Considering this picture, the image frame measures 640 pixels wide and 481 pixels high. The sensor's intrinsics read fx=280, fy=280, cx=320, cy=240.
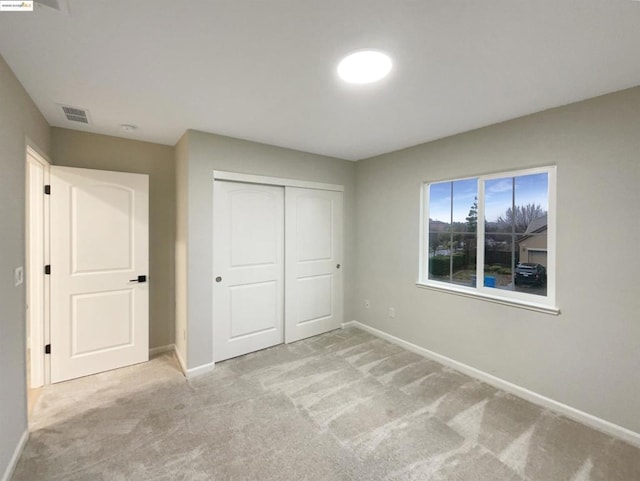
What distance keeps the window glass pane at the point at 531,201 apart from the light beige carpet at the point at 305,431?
4.88ft

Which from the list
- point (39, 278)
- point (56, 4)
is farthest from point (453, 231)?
point (39, 278)

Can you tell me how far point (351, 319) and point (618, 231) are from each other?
293 cm

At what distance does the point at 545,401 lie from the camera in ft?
7.34

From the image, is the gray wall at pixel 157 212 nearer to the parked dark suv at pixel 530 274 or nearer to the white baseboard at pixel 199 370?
the white baseboard at pixel 199 370

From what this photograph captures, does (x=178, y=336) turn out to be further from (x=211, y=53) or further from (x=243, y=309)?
(x=211, y=53)

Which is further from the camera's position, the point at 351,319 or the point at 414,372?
the point at 351,319

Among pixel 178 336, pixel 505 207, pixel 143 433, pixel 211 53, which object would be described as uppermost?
→ pixel 211 53

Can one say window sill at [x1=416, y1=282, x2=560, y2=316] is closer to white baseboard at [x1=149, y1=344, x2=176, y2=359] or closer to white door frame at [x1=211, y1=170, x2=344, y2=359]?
white door frame at [x1=211, y1=170, x2=344, y2=359]

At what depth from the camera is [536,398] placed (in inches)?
89.9

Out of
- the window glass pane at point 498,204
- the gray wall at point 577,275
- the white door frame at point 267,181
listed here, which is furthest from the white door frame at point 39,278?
the window glass pane at point 498,204

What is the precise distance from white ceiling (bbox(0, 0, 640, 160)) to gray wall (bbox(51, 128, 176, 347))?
0.54 m

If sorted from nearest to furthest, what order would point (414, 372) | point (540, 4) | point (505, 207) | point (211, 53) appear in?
1. point (540, 4)
2. point (211, 53)
3. point (505, 207)
4. point (414, 372)

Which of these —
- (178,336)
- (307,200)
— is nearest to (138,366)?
(178,336)

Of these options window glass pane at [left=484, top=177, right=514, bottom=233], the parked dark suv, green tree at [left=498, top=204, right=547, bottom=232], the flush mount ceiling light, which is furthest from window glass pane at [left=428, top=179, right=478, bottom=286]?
the flush mount ceiling light
